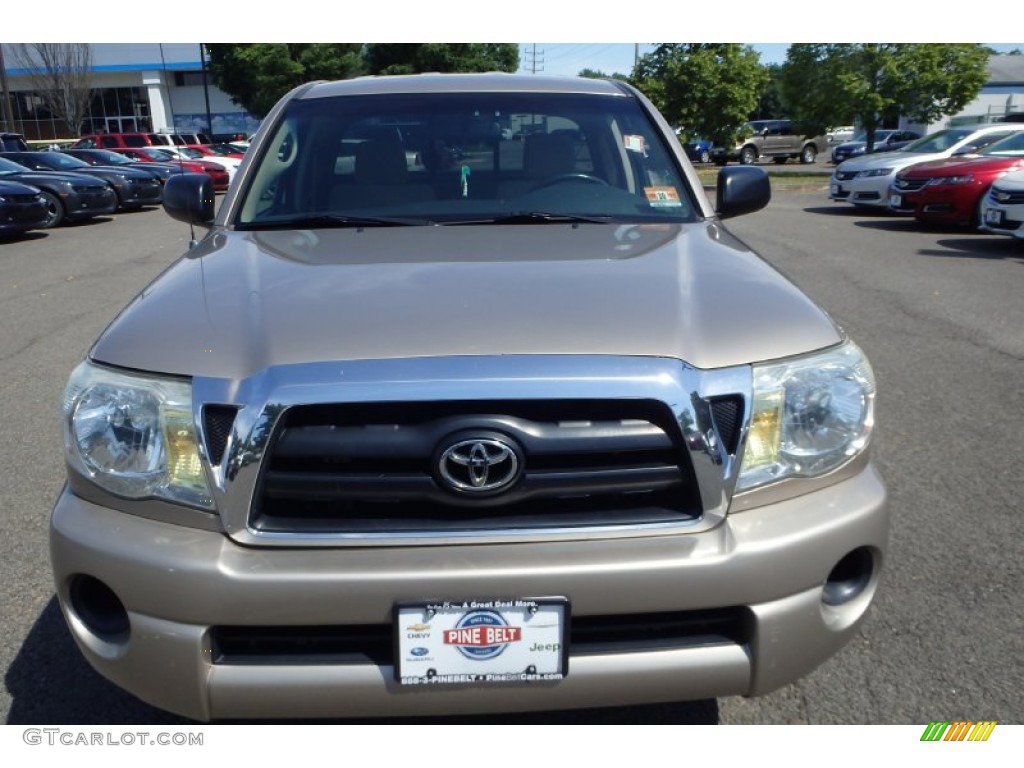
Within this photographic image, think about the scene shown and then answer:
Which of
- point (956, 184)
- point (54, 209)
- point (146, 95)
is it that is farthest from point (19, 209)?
point (146, 95)

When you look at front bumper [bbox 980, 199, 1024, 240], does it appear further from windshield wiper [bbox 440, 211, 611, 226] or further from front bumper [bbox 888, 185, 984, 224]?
windshield wiper [bbox 440, 211, 611, 226]

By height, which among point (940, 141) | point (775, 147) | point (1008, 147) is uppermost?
point (1008, 147)

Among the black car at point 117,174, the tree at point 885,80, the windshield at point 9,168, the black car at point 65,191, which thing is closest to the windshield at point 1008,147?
the tree at point 885,80

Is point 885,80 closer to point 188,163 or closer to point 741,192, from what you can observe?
point 188,163

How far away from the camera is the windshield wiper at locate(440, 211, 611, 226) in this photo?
9.89 feet

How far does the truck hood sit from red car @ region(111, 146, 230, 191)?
19.2 metres

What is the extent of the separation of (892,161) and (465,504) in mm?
15814

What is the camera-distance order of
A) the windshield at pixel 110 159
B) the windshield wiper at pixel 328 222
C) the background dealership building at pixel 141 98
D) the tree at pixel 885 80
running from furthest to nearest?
1. the background dealership building at pixel 141 98
2. the tree at pixel 885 80
3. the windshield at pixel 110 159
4. the windshield wiper at pixel 328 222

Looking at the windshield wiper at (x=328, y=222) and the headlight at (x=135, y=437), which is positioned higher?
the windshield wiper at (x=328, y=222)

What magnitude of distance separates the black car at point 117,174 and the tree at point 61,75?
3166 centimetres

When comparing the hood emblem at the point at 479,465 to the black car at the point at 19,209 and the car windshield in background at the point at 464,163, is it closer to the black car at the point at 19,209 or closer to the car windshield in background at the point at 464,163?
the car windshield in background at the point at 464,163

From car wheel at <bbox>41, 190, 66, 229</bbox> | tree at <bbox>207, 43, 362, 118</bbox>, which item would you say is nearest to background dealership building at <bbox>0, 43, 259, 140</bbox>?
tree at <bbox>207, 43, 362, 118</bbox>

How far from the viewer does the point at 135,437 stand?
1.98 meters

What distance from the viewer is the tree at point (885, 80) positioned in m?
22.7
